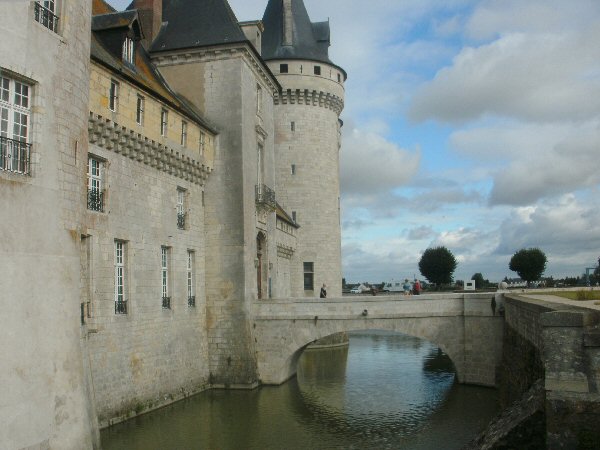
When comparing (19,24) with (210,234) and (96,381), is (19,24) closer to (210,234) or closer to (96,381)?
(96,381)

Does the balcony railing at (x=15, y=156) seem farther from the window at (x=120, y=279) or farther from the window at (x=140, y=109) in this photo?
the window at (x=140, y=109)

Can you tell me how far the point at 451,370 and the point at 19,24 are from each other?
20686 mm

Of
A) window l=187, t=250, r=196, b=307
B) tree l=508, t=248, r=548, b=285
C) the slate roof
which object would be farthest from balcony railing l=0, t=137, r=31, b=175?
tree l=508, t=248, r=548, b=285

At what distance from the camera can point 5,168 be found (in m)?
9.31

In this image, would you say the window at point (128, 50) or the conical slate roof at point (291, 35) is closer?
the window at point (128, 50)

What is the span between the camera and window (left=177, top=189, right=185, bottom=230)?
19781 millimetres

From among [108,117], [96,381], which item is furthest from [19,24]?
[96,381]

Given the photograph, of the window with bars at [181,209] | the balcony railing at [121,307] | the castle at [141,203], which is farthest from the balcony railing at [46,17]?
the window with bars at [181,209]

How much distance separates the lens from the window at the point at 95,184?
1509 cm

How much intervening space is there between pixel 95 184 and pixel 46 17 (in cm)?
571

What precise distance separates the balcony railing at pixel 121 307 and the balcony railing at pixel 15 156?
6871mm

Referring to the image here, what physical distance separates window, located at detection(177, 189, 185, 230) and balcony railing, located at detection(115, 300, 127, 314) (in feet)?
13.4

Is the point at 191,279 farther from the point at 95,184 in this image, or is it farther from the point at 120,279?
the point at 95,184

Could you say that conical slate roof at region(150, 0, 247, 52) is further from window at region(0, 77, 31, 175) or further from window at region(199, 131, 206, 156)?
window at region(0, 77, 31, 175)
